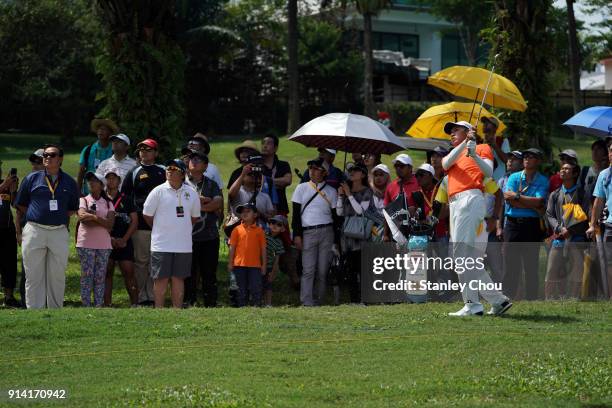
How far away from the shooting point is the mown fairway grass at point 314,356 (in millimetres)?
8766

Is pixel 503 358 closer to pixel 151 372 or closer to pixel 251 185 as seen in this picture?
pixel 151 372

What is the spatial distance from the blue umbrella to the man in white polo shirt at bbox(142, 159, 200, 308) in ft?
19.1

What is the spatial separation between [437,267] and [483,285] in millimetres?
2662

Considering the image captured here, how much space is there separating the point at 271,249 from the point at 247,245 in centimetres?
78

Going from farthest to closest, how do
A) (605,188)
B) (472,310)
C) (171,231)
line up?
(171,231)
(605,188)
(472,310)

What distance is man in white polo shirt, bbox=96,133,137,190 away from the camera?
1513 centimetres

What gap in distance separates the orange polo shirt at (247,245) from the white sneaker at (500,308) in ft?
11.2

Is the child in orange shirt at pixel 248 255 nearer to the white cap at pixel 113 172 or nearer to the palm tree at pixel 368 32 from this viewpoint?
the white cap at pixel 113 172

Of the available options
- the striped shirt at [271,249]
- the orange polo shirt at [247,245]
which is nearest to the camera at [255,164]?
A: the striped shirt at [271,249]

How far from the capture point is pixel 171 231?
45.0 feet

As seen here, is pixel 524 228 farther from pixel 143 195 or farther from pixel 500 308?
pixel 143 195

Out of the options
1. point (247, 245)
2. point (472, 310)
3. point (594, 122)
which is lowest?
point (472, 310)

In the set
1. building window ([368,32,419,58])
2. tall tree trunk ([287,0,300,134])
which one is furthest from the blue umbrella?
building window ([368,32,419,58])

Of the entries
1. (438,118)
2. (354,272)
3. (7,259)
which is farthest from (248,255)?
(438,118)
